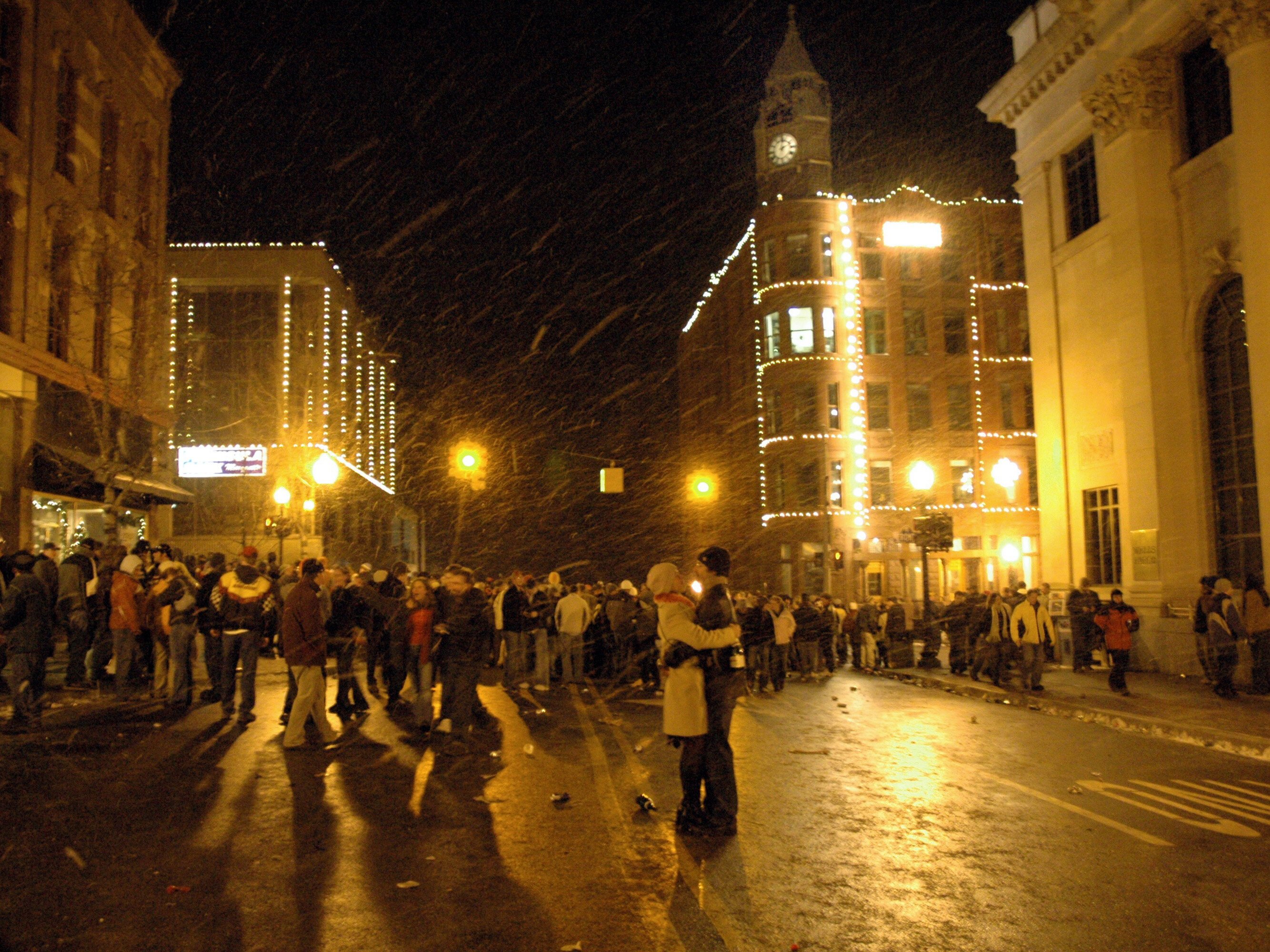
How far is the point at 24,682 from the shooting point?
1135 cm

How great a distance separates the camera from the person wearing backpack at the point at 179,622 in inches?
493

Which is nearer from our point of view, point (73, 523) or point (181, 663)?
point (181, 663)

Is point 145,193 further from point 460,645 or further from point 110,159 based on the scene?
Result: point 460,645

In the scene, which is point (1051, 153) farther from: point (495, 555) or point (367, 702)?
point (495, 555)

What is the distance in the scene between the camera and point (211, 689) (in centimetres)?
1257

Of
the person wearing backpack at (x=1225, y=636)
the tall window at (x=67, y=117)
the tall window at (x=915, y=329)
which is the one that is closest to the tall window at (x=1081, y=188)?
the person wearing backpack at (x=1225, y=636)

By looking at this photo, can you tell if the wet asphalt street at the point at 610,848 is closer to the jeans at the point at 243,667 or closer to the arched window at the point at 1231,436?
Result: the jeans at the point at 243,667

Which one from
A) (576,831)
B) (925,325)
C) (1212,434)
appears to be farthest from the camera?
(925,325)

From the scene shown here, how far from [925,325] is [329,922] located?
43.2 m

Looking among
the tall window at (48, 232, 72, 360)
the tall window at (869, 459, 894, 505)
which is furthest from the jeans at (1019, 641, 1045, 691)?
the tall window at (869, 459, 894, 505)

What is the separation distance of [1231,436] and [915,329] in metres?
26.4

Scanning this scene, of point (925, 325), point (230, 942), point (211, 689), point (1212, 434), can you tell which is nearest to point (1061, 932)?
point (230, 942)

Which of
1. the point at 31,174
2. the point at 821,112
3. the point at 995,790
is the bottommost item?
the point at 995,790

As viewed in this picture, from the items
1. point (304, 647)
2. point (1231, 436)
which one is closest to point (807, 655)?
point (1231, 436)
